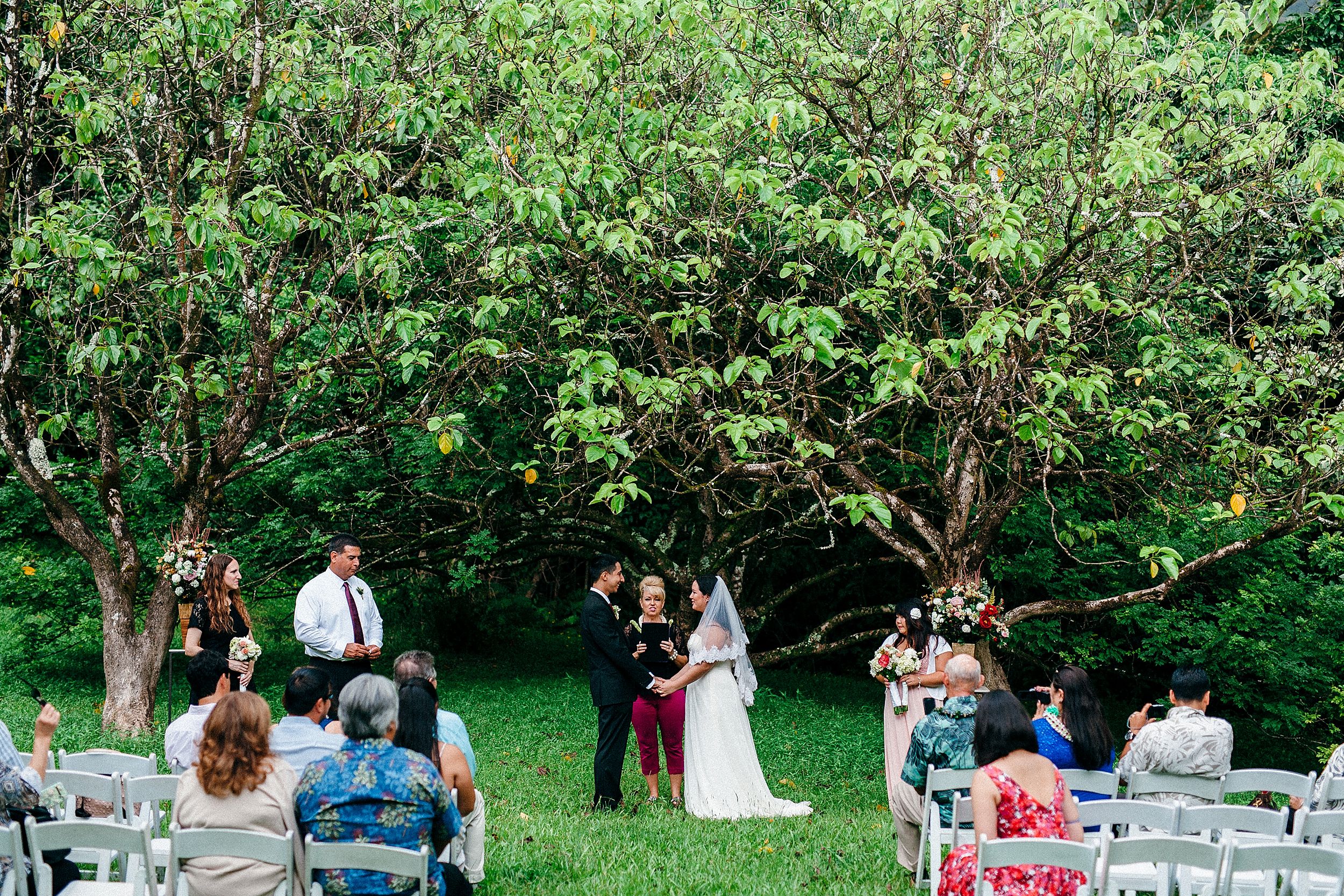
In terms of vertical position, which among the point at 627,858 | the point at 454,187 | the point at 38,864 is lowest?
the point at 627,858

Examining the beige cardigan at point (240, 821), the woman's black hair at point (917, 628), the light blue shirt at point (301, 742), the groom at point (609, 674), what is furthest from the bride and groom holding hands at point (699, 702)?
the beige cardigan at point (240, 821)

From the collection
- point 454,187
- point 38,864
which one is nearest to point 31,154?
point 454,187

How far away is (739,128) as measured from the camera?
8.27 metres

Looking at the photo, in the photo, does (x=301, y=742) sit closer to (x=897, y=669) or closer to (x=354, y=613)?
(x=354, y=613)

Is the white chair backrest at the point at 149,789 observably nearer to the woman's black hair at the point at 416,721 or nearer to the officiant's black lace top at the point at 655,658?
the woman's black hair at the point at 416,721

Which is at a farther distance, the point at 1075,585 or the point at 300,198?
A: the point at 1075,585

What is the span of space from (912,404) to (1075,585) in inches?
149

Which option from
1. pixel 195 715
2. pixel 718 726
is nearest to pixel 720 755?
pixel 718 726

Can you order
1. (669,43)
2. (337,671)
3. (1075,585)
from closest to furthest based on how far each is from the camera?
(337,671), (669,43), (1075,585)

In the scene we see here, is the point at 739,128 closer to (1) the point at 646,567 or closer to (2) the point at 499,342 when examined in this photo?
(2) the point at 499,342

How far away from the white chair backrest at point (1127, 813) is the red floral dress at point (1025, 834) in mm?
345

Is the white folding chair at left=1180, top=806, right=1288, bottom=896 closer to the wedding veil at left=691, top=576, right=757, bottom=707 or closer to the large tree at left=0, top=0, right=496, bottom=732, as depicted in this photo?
the wedding veil at left=691, top=576, right=757, bottom=707

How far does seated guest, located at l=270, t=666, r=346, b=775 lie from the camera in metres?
5.00

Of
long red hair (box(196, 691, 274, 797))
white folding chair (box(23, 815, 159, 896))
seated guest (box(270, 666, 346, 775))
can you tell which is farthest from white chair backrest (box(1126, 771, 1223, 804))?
white folding chair (box(23, 815, 159, 896))
